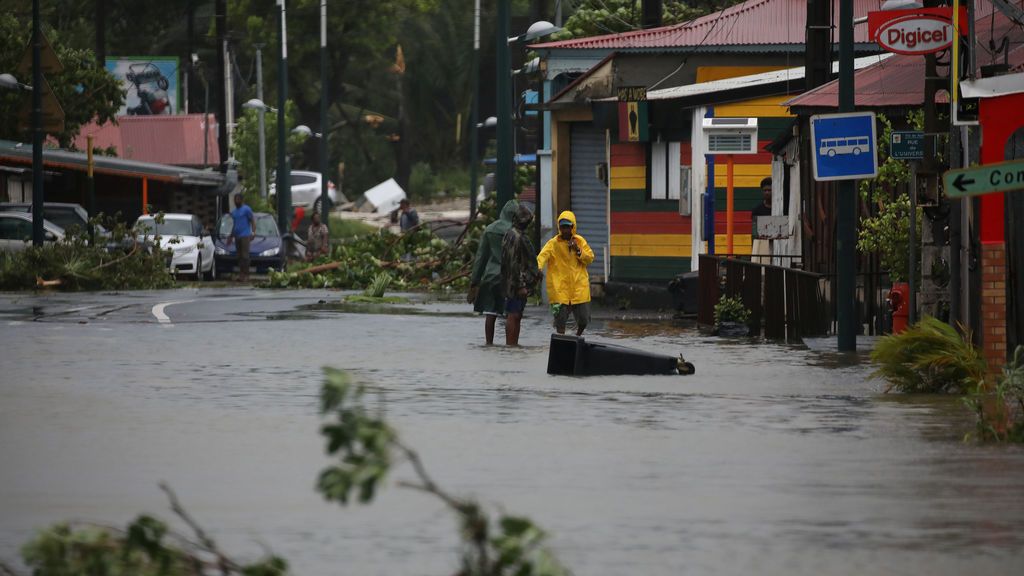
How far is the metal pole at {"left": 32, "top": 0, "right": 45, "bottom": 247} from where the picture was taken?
4084 cm

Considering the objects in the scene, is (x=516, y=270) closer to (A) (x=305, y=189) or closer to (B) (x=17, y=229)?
(B) (x=17, y=229)

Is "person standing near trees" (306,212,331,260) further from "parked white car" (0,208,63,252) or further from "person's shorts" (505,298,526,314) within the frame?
"person's shorts" (505,298,526,314)

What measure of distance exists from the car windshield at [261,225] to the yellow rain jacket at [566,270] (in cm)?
2676

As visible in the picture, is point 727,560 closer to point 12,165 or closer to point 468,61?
point 12,165

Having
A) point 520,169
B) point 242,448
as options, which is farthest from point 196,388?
point 520,169

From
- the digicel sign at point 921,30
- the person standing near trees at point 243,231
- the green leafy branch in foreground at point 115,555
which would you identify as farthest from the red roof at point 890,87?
the person standing near trees at point 243,231

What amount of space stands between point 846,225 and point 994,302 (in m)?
3.78

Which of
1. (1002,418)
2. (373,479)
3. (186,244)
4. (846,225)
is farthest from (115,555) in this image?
(186,244)

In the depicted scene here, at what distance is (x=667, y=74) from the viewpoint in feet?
118

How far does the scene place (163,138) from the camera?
70.6 m

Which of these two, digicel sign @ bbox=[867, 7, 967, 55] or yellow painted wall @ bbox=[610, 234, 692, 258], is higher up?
digicel sign @ bbox=[867, 7, 967, 55]

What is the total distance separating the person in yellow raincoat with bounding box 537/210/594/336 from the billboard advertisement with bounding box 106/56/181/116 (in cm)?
5453

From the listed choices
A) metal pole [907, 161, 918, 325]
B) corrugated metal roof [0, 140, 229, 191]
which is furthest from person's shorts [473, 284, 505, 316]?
corrugated metal roof [0, 140, 229, 191]

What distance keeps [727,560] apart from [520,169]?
40.2 metres
